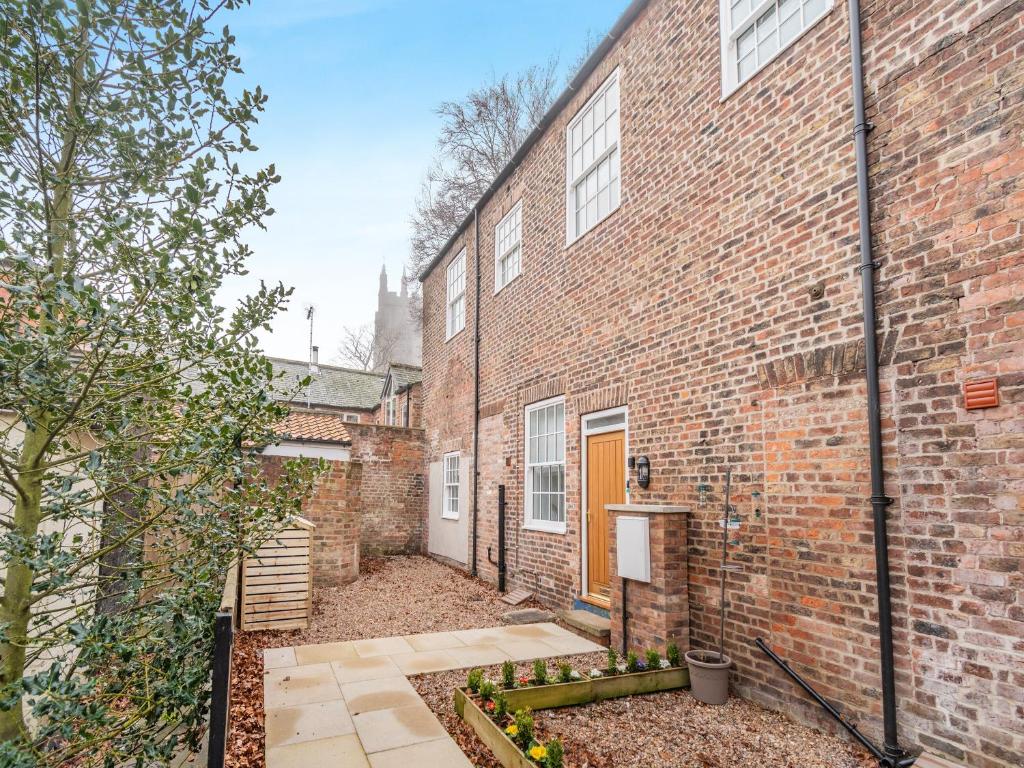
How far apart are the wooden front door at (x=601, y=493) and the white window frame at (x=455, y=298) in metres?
5.87

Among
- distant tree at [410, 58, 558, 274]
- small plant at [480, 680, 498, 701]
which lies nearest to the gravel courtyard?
small plant at [480, 680, 498, 701]

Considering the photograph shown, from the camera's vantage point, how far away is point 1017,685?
301 centimetres

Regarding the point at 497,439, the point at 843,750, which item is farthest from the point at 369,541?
the point at 843,750

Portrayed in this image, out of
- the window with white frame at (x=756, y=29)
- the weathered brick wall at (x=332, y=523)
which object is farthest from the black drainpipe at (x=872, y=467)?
the weathered brick wall at (x=332, y=523)

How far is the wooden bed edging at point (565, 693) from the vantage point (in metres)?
3.97

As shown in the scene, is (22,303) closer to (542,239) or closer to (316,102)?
(316,102)

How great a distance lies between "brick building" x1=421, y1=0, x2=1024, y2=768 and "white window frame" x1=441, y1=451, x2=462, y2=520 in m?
4.46

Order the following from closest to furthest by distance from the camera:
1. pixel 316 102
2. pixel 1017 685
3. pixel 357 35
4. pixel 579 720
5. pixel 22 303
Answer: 1. pixel 22 303
2. pixel 1017 685
3. pixel 579 720
4. pixel 316 102
5. pixel 357 35

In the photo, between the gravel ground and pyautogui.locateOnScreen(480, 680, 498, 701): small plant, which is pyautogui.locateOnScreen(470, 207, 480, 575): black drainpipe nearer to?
the gravel ground

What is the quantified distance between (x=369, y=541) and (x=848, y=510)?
11674 mm

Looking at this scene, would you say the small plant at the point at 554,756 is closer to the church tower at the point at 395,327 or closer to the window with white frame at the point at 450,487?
the window with white frame at the point at 450,487

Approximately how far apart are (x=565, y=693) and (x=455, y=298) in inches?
385

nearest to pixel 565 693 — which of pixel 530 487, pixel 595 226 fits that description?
pixel 530 487

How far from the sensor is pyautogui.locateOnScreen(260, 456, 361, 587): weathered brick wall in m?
9.52
